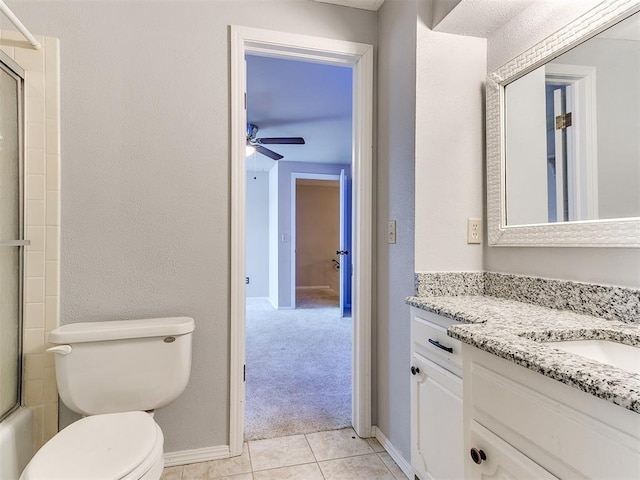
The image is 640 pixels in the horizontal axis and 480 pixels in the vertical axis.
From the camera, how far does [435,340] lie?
130cm

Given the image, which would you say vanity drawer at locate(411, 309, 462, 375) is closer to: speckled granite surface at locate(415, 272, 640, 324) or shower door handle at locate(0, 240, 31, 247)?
speckled granite surface at locate(415, 272, 640, 324)

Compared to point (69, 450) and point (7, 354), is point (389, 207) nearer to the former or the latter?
point (69, 450)

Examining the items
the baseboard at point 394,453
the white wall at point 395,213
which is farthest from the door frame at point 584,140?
the baseboard at point 394,453

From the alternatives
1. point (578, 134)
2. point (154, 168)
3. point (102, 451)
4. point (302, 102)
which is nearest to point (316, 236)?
point (302, 102)

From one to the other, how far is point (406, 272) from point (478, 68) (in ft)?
3.28

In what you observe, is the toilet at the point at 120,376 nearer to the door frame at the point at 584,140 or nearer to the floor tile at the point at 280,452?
the floor tile at the point at 280,452

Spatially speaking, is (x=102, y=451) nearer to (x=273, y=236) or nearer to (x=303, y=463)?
(x=303, y=463)

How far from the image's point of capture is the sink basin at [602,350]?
0.92 metres

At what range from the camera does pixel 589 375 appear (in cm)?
62

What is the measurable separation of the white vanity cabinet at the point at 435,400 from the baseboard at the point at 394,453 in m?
0.13

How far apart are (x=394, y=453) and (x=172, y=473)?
1.05 meters

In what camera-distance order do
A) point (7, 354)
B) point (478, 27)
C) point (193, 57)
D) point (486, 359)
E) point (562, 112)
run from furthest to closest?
point (193, 57)
point (478, 27)
point (7, 354)
point (562, 112)
point (486, 359)

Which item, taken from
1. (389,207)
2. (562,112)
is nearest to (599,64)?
(562,112)

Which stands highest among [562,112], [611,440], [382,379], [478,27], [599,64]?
[478,27]
